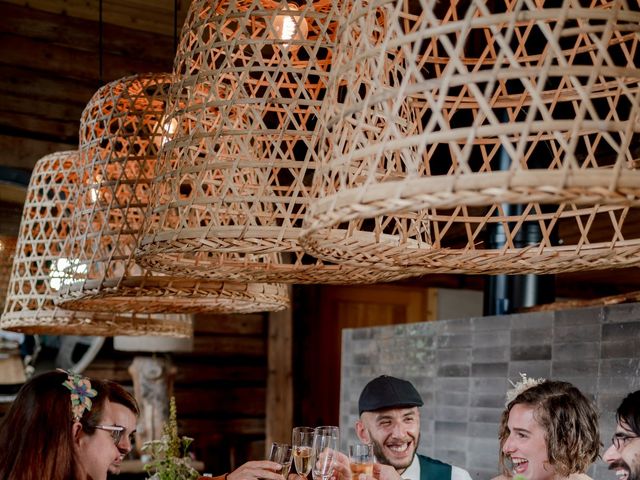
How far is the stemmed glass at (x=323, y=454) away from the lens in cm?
254

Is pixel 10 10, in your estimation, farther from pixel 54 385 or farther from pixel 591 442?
pixel 591 442

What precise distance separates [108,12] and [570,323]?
13.7ft

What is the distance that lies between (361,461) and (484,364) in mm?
1511

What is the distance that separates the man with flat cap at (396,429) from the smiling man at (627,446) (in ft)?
3.68

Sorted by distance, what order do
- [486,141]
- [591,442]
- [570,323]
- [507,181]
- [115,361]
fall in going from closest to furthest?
[507,181], [486,141], [591,442], [570,323], [115,361]

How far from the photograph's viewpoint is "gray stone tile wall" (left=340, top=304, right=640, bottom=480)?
10.6ft

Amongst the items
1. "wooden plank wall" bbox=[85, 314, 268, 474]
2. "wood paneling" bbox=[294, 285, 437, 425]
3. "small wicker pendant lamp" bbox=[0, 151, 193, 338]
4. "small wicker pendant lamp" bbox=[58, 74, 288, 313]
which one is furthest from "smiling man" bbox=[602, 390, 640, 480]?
"wood paneling" bbox=[294, 285, 437, 425]

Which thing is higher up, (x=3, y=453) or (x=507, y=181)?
(x=507, y=181)

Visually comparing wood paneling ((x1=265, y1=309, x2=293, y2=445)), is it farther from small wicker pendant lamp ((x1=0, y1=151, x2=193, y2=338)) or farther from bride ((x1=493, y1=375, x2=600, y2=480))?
bride ((x1=493, y1=375, x2=600, y2=480))

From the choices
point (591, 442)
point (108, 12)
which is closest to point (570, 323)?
point (591, 442)

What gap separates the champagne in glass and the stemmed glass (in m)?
0.07

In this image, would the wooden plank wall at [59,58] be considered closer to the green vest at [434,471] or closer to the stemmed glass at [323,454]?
the green vest at [434,471]

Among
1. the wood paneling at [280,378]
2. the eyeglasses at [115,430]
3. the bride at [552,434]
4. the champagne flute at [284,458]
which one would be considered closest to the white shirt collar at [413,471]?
the bride at [552,434]

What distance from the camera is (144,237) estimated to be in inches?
72.9
